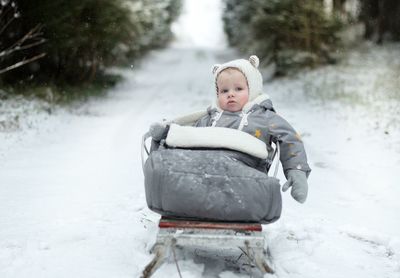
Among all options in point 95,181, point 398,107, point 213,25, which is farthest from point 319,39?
point 213,25

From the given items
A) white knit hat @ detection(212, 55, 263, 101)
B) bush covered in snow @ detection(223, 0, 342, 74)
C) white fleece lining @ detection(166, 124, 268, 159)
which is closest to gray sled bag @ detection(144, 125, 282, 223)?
white fleece lining @ detection(166, 124, 268, 159)

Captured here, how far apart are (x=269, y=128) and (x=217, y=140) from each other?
0.42 meters

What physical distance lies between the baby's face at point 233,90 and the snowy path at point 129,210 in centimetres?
107

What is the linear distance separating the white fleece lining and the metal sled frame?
492mm

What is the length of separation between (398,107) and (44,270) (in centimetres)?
766

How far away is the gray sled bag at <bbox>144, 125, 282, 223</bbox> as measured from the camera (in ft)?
9.07

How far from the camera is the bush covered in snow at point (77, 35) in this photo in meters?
10.6

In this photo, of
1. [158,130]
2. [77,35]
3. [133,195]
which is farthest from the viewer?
[77,35]

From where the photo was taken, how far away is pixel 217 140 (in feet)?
9.89

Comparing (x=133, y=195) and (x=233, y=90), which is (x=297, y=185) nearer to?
(x=233, y=90)

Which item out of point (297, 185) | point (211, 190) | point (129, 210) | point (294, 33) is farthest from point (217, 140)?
point (294, 33)

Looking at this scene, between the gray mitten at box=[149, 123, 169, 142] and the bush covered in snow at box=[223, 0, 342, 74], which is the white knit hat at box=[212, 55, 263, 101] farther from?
the bush covered in snow at box=[223, 0, 342, 74]

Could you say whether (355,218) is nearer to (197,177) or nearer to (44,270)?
(197,177)

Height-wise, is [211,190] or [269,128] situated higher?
[269,128]
